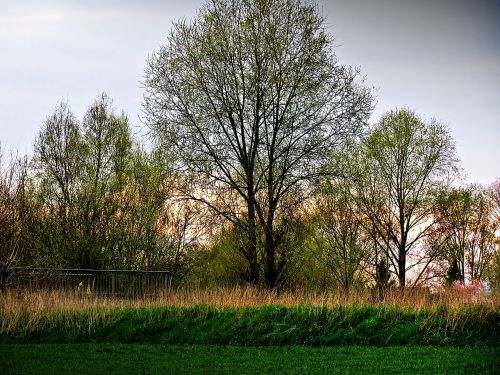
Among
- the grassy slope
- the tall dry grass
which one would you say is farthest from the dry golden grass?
the grassy slope

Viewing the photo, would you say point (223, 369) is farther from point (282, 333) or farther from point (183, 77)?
point (183, 77)

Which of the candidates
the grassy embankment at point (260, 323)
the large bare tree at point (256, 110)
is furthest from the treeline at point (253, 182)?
the grassy embankment at point (260, 323)

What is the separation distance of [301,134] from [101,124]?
1380 cm

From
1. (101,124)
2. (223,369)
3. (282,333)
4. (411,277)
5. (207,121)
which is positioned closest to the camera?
(223,369)

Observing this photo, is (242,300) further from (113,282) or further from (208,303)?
(113,282)

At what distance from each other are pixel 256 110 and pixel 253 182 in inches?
108

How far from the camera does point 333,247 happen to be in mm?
36594

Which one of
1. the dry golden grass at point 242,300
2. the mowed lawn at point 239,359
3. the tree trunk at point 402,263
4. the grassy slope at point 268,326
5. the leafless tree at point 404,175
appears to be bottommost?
the mowed lawn at point 239,359

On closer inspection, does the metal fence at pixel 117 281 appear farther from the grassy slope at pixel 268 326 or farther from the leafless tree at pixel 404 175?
the leafless tree at pixel 404 175

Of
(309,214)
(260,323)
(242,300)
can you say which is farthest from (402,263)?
(260,323)

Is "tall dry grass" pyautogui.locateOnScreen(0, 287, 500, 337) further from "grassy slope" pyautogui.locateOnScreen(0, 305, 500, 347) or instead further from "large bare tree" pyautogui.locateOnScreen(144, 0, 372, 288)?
"large bare tree" pyautogui.locateOnScreen(144, 0, 372, 288)

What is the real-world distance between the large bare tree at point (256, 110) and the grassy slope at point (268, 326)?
7.85 m

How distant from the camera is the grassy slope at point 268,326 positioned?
595 inches

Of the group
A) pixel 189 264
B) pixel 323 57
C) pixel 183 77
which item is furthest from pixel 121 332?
pixel 189 264
